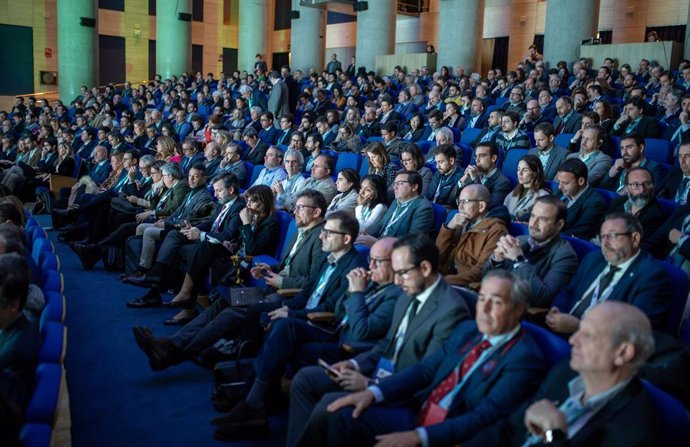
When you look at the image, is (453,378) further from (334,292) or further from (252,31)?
(252,31)

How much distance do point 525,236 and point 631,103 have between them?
3851mm

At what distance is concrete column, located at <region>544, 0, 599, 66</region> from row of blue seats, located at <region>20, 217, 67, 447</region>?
449 inches

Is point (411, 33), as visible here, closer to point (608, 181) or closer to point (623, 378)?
point (608, 181)

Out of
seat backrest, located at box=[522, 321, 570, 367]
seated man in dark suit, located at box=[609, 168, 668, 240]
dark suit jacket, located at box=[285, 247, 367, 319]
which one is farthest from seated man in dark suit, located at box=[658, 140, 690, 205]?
seat backrest, located at box=[522, 321, 570, 367]

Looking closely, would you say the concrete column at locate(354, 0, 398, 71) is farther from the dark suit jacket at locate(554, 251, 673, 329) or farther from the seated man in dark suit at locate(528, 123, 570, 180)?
the dark suit jacket at locate(554, 251, 673, 329)

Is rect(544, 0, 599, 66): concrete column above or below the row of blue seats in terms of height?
above

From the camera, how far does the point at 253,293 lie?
13.3ft

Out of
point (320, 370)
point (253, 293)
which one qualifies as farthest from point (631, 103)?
point (320, 370)

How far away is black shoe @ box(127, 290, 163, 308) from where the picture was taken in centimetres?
511

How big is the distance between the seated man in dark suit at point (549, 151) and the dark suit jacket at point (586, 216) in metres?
1.43

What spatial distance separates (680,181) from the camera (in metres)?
4.77

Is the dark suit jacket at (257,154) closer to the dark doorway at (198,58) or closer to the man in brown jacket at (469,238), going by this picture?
the man in brown jacket at (469,238)

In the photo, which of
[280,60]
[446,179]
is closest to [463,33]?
[446,179]

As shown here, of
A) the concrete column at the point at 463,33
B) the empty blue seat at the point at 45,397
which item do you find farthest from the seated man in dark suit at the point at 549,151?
the concrete column at the point at 463,33
